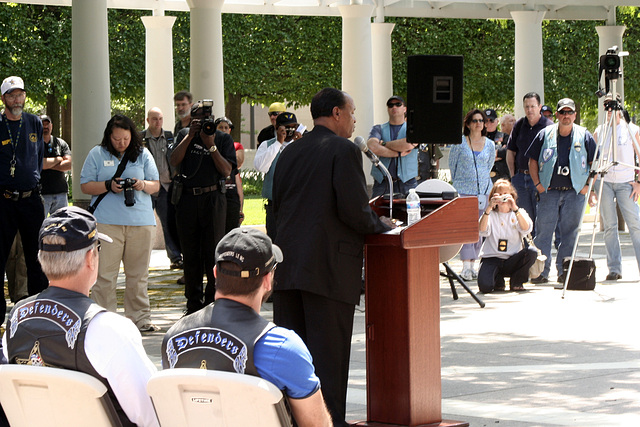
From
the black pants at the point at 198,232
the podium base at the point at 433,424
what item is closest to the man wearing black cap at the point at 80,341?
the podium base at the point at 433,424

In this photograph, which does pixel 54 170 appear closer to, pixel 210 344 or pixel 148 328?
pixel 148 328

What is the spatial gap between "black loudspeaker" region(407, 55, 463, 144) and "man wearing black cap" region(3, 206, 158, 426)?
526 centimetres

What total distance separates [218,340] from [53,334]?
627 millimetres

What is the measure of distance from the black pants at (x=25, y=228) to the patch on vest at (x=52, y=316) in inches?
227

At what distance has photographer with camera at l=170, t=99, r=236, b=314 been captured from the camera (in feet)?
32.3

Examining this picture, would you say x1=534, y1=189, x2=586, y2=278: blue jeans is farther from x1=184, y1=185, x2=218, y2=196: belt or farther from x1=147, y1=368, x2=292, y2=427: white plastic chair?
x1=147, y1=368, x2=292, y2=427: white plastic chair

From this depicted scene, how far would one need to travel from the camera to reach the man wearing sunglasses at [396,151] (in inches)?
454

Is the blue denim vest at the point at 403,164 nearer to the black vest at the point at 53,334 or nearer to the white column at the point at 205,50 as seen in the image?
the white column at the point at 205,50

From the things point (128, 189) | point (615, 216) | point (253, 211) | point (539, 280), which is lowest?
point (253, 211)

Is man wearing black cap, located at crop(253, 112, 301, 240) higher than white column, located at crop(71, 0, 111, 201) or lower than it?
lower

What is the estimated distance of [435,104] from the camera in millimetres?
8992

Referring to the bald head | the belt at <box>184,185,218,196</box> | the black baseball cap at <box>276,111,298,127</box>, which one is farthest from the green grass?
the belt at <box>184,185,218,196</box>

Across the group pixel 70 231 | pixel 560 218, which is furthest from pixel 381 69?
pixel 70 231

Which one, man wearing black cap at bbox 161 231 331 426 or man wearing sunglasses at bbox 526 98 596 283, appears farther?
man wearing sunglasses at bbox 526 98 596 283
